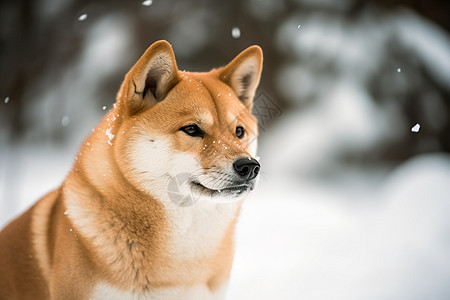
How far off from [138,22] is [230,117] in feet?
1.07

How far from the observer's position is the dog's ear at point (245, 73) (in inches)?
25.5

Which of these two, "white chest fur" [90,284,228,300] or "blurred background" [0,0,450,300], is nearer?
"white chest fur" [90,284,228,300]

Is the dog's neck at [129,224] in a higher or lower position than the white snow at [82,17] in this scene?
lower

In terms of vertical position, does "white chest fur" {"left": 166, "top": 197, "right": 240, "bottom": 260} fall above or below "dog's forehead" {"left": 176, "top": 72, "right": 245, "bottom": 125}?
below

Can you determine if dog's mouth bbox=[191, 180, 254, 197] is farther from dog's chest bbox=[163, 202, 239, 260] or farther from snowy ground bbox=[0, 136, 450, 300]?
snowy ground bbox=[0, 136, 450, 300]

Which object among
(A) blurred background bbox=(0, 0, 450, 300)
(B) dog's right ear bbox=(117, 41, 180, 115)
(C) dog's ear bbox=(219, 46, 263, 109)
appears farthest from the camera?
(A) blurred background bbox=(0, 0, 450, 300)

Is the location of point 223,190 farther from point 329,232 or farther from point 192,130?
point 329,232

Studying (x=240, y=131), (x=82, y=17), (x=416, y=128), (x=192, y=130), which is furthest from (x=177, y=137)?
(x=416, y=128)

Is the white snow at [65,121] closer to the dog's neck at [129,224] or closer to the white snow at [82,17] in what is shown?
the dog's neck at [129,224]

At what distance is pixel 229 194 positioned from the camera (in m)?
0.57

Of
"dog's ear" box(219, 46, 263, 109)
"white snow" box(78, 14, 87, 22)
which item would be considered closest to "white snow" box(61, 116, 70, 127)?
"white snow" box(78, 14, 87, 22)

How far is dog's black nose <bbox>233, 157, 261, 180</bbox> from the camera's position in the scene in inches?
21.8

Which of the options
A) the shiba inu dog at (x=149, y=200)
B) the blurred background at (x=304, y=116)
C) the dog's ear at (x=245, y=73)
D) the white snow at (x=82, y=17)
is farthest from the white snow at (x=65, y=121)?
the dog's ear at (x=245, y=73)

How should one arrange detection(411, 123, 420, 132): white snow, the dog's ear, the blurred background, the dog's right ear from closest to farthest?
the dog's right ear → the dog's ear → the blurred background → detection(411, 123, 420, 132): white snow
